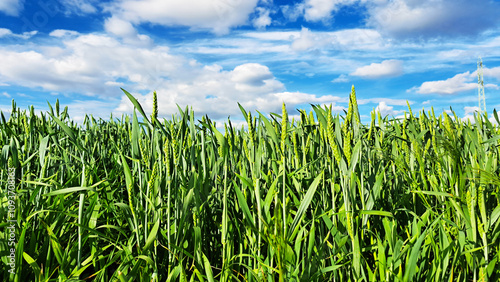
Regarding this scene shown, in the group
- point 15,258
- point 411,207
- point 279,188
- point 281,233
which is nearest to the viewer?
point 281,233

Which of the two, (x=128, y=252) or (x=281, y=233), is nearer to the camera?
(x=281, y=233)

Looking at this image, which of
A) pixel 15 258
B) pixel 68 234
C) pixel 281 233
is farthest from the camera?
pixel 68 234

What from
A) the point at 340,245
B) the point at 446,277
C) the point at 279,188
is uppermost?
the point at 279,188

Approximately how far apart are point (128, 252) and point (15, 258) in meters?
0.44

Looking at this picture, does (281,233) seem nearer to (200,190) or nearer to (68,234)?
(200,190)

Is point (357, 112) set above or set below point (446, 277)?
above

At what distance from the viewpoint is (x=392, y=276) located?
3.76ft

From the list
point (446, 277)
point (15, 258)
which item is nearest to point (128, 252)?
point (15, 258)

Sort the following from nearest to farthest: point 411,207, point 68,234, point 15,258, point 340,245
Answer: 1. point 340,245
2. point 15,258
3. point 68,234
4. point 411,207

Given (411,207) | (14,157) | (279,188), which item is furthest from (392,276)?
(14,157)

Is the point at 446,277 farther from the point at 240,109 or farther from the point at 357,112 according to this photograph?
the point at 240,109

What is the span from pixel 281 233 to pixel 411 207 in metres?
1.04

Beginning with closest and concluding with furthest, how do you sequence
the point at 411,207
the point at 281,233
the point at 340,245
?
the point at 281,233 → the point at 340,245 → the point at 411,207

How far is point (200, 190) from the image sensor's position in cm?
125
